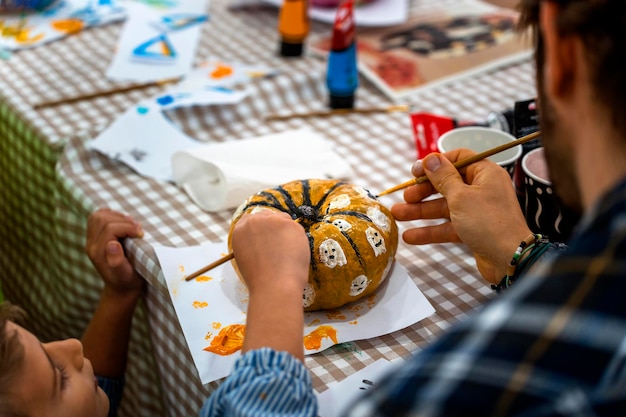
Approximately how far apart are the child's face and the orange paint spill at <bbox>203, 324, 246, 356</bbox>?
0.17 m

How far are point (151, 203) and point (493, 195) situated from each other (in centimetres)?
59

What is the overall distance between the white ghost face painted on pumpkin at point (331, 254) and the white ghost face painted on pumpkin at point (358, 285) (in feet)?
0.10

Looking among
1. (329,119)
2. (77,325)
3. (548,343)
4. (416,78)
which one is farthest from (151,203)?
(548,343)

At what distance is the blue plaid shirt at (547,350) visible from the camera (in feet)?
1.62

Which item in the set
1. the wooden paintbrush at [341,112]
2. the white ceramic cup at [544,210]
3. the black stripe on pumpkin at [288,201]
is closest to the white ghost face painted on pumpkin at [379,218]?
the black stripe on pumpkin at [288,201]

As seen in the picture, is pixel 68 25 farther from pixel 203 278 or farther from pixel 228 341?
pixel 228 341

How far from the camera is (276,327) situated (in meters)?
0.82

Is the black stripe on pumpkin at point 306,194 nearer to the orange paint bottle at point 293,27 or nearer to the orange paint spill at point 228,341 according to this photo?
the orange paint spill at point 228,341

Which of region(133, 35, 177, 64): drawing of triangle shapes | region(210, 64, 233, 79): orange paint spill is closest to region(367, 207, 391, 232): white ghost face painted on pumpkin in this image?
region(210, 64, 233, 79): orange paint spill

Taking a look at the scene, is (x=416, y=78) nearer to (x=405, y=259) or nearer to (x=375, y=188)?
(x=375, y=188)

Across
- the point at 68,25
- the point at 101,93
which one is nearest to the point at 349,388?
the point at 101,93

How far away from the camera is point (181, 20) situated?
198cm

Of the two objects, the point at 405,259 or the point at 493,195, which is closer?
the point at 493,195

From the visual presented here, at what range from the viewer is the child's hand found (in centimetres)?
120
